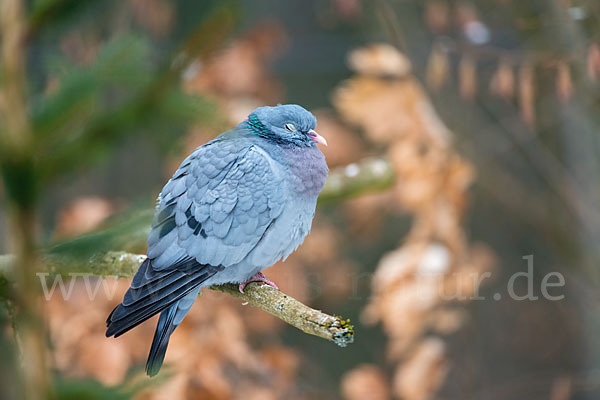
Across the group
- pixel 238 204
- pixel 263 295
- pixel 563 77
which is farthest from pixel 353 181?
pixel 263 295

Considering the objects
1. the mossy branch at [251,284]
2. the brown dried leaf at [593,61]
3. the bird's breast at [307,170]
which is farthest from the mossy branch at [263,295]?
the brown dried leaf at [593,61]

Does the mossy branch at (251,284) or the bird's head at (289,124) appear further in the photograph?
the bird's head at (289,124)

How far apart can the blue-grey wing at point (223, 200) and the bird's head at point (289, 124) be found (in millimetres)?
93

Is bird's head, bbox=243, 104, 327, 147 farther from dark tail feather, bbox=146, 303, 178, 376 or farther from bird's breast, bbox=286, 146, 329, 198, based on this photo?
dark tail feather, bbox=146, 303, 178, 376

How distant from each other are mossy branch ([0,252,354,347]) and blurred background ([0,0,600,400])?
0.27 feet

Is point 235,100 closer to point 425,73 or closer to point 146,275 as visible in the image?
point 425,73

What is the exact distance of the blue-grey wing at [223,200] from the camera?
173 cm

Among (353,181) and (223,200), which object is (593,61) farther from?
(223,200)

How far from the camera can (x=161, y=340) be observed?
1.52m

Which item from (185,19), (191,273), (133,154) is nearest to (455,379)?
(133,154)

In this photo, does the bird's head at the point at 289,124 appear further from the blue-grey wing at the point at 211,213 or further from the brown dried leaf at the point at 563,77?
the brown dried leaf at the point at 563,77

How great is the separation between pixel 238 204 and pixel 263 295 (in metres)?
0.29

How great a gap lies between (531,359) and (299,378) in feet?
7.04

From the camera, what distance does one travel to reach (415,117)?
387 centimetres
